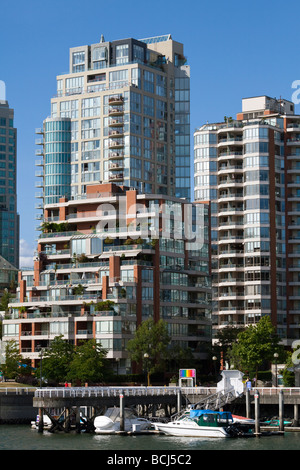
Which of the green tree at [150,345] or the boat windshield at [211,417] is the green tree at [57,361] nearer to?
the green tree at [150,345]

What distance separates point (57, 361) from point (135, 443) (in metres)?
49.2

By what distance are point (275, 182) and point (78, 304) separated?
2096 inches

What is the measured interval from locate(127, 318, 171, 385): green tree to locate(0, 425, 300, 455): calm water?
43384mm

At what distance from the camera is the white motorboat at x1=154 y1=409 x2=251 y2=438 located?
10188 cm

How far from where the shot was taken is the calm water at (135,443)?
93.0 m

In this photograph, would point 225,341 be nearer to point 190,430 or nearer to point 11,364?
point 11,364

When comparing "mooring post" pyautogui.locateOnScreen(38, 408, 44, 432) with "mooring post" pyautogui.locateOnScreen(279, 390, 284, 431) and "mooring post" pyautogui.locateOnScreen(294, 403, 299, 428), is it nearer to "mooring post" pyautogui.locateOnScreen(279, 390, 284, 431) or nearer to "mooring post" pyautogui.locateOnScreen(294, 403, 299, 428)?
"mooring post" pyautogui.locateOnScreen(279, 390, 284, 431)

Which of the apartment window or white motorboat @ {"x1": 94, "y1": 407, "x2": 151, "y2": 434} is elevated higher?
the apartment window

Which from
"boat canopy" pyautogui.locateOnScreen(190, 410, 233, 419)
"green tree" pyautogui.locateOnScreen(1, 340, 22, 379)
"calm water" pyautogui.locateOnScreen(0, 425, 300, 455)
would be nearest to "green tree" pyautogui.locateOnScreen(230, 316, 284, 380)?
"green tree" pyautogui.locateOnScreen(1, 340, 22, 379)

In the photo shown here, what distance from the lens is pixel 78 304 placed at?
15912 cm

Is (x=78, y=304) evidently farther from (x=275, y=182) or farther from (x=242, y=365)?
(x=275, y=182)

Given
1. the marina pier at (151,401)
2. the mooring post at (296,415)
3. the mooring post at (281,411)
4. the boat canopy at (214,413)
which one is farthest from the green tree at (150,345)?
the boat canopy at (214,413)

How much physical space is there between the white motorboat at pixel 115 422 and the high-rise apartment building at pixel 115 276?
135 ft
